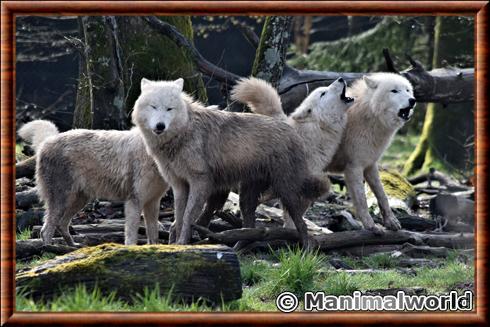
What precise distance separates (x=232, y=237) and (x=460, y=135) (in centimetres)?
857

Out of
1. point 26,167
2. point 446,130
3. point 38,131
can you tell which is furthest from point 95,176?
point 446,130

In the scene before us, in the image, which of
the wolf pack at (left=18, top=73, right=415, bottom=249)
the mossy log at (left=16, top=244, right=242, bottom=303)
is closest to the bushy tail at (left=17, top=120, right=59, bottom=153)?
the wolf pack at (left=18, top=73, right=415, bottom=249)

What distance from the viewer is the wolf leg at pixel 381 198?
857cm

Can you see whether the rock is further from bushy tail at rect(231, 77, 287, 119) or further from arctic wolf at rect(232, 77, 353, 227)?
bushy tail at rect(231, 77, 287, 119)

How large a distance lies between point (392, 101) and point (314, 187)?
1411mm

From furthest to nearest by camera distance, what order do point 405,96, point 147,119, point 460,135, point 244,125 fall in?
point 460,135
point 405,96
point 244,125
point 147,119

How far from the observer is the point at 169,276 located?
5355 mm

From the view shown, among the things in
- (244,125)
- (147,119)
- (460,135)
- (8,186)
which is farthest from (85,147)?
(460,135)

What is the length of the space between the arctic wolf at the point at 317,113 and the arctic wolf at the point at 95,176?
1455mm

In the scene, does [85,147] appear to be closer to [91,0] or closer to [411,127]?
[91,0]

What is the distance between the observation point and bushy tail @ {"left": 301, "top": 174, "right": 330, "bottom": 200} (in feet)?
26.3

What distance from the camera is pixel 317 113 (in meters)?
8.53

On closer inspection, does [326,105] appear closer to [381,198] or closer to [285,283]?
[381,198]

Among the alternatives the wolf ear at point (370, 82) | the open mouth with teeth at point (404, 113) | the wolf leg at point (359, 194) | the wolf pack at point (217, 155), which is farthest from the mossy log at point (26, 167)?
the open mouth with teeth at point (404, 113)
